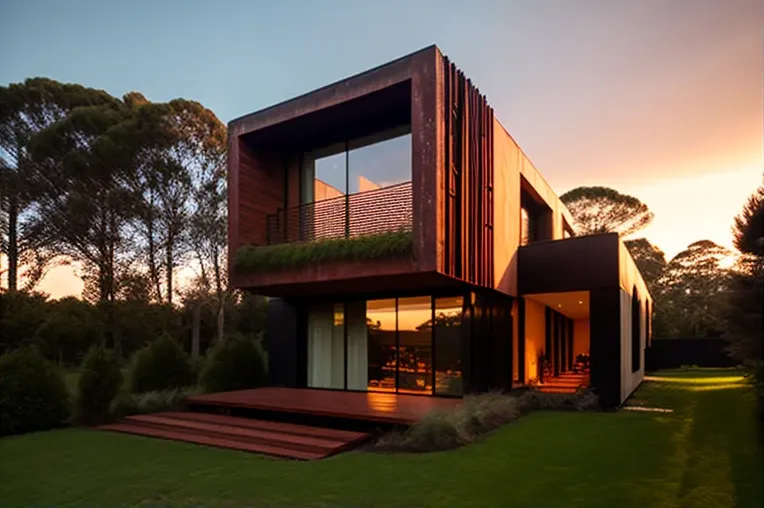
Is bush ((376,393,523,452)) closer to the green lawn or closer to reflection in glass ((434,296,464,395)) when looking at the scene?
the green lawn

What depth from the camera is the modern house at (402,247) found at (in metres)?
9.63

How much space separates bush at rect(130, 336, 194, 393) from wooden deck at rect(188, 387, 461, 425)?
5.15 ft

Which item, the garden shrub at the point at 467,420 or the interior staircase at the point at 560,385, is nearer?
the garden shrub at the point at 467,420

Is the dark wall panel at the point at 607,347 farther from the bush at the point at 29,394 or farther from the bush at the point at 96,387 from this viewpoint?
the bush at the point at 29,394

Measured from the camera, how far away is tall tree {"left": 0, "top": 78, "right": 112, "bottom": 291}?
70.2 ft

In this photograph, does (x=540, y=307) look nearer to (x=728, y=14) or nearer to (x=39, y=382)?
(x=728, y=14)

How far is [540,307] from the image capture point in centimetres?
1650

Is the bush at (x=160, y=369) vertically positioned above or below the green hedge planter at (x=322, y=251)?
below

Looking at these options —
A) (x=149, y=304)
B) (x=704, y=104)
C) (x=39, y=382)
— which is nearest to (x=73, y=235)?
(x=149, y=304)

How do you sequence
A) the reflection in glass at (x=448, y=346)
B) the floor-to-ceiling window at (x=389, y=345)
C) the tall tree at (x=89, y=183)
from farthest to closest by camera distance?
the tall tree at (x=89, y=183)
the floor-to-ceiling window at (x=389, y=345)
the reflection in glass at (x=448, y=346)

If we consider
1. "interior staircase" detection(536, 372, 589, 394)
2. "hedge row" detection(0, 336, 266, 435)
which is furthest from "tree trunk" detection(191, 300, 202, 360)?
"interior staircase" detection(536, 372, 589, 394)

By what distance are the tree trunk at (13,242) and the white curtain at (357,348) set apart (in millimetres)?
17207

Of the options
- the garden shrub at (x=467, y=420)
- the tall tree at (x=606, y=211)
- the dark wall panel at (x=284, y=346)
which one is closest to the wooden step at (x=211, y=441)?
the garden shrub at (x=467, y=420)

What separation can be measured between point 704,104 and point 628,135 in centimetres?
310
